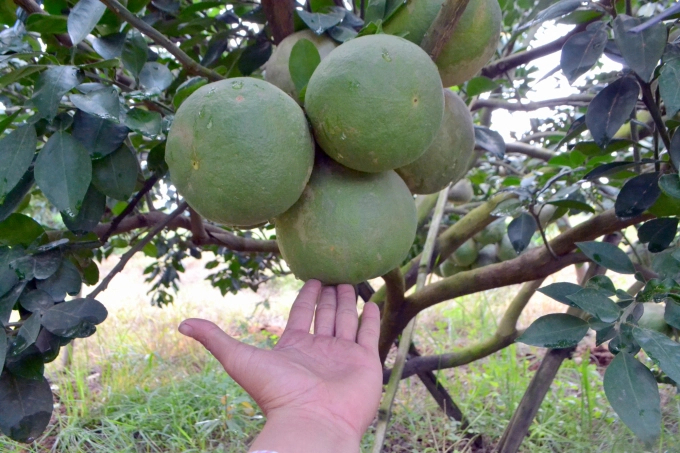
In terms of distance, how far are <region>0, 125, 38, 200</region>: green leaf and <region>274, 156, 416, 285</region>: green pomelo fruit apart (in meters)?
0.43

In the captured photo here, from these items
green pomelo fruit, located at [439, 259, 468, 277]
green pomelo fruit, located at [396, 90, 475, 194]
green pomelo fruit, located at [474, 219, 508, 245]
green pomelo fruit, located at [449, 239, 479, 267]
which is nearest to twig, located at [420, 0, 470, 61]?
green pomelo fruit, located at [396, 90, 475, 194]

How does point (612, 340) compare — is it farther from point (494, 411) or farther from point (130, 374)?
point (130, 374)

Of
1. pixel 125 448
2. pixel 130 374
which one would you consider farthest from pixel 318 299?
pixel 130 374

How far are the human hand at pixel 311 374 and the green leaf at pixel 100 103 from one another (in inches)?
17.8

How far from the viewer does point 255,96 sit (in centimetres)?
77

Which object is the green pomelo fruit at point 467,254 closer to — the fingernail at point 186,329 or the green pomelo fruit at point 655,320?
the green pomelo fruit at point 655,320

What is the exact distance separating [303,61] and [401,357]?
40.6 inches

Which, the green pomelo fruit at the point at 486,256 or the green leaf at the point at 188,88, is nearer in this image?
the green leaf at the point at 188,88

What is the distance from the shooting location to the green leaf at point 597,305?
0.86m

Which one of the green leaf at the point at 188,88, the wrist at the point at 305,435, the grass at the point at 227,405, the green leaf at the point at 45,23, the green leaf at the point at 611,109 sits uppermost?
the green leaf at the point at 611,109

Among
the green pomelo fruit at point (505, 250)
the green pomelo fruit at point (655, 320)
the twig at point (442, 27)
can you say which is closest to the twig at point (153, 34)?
the twig at point (442, 27)

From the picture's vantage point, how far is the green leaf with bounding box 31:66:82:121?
2.61 feet

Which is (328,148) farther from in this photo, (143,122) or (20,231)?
(20,231)

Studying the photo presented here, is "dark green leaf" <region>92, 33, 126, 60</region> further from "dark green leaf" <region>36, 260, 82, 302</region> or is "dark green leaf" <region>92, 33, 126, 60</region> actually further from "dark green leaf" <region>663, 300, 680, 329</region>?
"dark green leaf" <region>663, 300, 680, 329</region>
